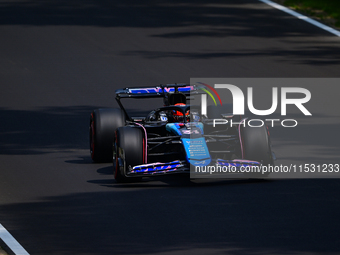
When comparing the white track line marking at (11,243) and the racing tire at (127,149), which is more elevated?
the racing tire at (127,149)

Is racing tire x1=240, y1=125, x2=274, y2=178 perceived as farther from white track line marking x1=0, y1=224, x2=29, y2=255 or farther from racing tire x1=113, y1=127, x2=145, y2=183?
white track line marking x1=0, y1=224, x2=29, y2=255

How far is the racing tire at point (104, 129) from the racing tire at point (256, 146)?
7.22 feet

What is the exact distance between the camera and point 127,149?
39.1 ft

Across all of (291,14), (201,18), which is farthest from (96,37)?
(291,14)

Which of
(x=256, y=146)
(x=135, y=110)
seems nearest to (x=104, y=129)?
(x=256, y=146)

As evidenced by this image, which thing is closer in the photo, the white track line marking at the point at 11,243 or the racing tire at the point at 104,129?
the white track line marking at the point at 11,243

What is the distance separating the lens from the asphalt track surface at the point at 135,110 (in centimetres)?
964

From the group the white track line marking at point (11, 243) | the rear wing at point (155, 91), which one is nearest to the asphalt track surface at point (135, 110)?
the white track line marking at point (11, 243)

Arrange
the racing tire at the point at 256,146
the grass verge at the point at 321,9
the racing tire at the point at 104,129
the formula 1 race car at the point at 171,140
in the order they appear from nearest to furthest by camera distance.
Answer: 1. the formula 1 race car at the point at 171,140
2. the racing tire at the point at 256,146
3. the racing tire at the point at 104,129
4. the grass verge at the point at 321,9

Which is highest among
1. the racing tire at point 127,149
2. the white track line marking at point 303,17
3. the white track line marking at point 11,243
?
the white track line marking at point 303,17

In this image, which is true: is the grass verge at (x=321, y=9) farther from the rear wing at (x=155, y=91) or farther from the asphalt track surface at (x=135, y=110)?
the rear wing at (x=155, y=91)

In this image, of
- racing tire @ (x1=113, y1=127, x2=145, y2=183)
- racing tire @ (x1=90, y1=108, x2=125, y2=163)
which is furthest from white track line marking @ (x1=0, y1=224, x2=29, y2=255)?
racing tire @ (x1=90, y1=108, x2=125, y2=163)

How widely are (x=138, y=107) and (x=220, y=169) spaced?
7.58 m

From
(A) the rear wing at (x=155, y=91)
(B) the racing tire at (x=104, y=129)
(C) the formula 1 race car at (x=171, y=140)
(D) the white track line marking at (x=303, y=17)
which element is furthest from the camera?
(D) the white track line marking at (x=303, y=17)
